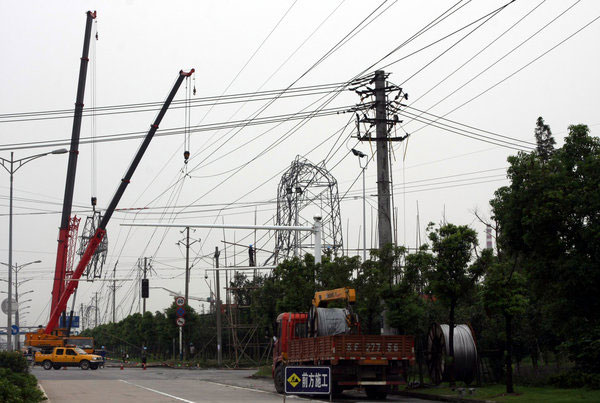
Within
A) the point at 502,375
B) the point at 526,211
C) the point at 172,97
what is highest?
the point at 172,97

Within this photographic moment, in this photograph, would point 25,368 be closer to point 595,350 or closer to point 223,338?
point 595,350

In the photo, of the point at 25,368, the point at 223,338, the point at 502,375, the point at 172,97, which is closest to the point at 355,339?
the point at 502,375

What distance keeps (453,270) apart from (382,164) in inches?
175

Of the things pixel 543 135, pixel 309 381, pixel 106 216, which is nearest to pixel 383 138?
pixel 309 381

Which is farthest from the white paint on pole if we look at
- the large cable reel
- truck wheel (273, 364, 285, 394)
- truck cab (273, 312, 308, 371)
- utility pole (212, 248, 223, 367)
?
utility pole (212, 248, 223, 367)

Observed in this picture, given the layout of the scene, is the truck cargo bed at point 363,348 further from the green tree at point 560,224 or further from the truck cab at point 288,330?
the green tree at point 560,224

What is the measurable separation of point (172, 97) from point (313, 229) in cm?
1796

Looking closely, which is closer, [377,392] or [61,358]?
[377,392]

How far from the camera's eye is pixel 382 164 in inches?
1051

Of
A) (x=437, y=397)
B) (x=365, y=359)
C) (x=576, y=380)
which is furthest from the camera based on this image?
(x=437, y=397)

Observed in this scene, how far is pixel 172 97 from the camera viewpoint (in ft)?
153

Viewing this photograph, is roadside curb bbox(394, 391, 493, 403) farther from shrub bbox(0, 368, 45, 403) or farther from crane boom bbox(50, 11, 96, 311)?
crane boom bbox(50, 11, 96, 311)

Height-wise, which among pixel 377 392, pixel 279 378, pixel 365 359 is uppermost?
pixel 365 359

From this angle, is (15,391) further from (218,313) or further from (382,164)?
(218,313)
